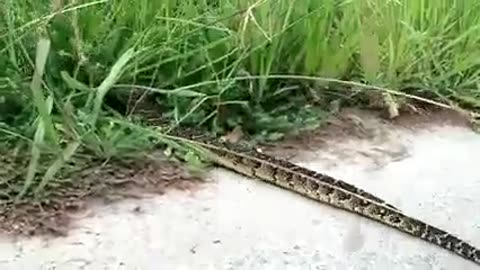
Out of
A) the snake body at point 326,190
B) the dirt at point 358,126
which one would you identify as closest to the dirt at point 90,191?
the snake body at point 326,190


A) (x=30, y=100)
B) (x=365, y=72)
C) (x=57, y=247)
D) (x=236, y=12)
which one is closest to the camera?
(x=57, y=247)

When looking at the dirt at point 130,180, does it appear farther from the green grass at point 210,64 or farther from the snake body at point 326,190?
the snake body at point 326,190

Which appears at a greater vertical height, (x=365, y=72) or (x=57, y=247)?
(x=365, y=72)

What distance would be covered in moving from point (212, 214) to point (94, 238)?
0.43m

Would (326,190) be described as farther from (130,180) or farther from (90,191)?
(90,191)

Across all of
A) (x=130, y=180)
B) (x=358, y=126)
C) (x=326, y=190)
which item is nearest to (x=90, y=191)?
(x=130, y=180)

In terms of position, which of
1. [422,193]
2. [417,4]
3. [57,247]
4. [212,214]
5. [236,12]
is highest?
[417,4]

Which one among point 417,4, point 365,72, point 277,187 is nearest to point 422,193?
point 277,187

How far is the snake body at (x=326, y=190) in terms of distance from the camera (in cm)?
358

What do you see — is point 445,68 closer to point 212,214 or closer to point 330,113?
point 330,113

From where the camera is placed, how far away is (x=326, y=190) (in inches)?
149

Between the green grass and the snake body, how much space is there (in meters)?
0.25

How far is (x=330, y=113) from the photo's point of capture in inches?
176

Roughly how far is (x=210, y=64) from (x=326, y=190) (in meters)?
0.75
